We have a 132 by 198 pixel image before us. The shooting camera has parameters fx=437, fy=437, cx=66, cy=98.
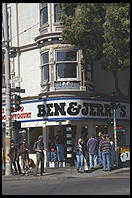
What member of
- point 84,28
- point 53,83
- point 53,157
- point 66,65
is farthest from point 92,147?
point 84,28

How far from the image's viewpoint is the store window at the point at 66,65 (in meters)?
24.1

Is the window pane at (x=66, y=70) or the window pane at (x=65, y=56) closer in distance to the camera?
the window pane at (x=66, y=70)

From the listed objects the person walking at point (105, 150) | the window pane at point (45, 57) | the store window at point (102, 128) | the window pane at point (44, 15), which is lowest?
the person walking at point (105, 150)

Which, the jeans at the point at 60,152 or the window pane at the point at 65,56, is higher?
the window pane at the point at 65,56

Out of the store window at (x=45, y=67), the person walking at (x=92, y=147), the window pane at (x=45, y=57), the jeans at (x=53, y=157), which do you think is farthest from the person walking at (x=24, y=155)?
the window pane at (x=45, y=57)

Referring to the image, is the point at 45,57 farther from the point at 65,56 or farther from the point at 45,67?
the point at 65,56

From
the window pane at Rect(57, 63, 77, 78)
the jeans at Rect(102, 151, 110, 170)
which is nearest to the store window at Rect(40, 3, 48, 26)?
the window pane at Rect(57, 63, 77, 78)

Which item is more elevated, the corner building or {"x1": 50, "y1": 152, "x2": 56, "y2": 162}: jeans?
the corner building

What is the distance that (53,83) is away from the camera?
2416 centimetres

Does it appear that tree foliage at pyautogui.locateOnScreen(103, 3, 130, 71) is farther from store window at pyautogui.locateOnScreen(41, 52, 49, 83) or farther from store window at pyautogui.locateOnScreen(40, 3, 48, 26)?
store window at pyautogui.locateOnScreen(40, 3, 48, 26)

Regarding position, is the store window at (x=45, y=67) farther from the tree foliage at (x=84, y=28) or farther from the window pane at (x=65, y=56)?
the tree foliage at (x=84, y=28)

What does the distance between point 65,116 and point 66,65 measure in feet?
9.55

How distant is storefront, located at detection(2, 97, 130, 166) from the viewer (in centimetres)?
2344

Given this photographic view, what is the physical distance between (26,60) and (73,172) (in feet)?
30.0
